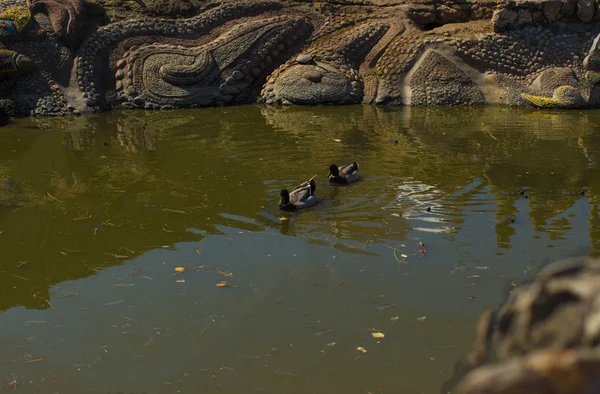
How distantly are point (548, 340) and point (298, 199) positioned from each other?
20.8ft

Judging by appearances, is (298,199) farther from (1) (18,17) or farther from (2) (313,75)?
(1) (18,17)

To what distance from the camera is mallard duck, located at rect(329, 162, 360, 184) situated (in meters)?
8.51

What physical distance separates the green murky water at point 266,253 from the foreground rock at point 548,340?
320 centimetres

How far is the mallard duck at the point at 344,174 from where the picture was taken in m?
8.51

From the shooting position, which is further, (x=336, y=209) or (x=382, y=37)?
(x=382, y=37)

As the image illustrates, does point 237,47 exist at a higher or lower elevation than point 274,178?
higher

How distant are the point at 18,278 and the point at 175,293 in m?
1.57

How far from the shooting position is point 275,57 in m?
16.2

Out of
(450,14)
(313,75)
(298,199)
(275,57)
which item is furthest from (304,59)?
(298,199)

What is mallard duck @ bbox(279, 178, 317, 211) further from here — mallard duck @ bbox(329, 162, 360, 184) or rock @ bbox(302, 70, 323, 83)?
rock @ bbox(302, 70, 323, 83)

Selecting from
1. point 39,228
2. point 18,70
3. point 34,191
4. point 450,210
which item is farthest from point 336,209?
point 18,70

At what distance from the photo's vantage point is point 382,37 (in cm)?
1623

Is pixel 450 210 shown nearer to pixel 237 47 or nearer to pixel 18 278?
pixel 18 278

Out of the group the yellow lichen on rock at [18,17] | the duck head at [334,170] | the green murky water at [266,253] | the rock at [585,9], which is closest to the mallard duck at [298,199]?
the green murky water at [266,253]
